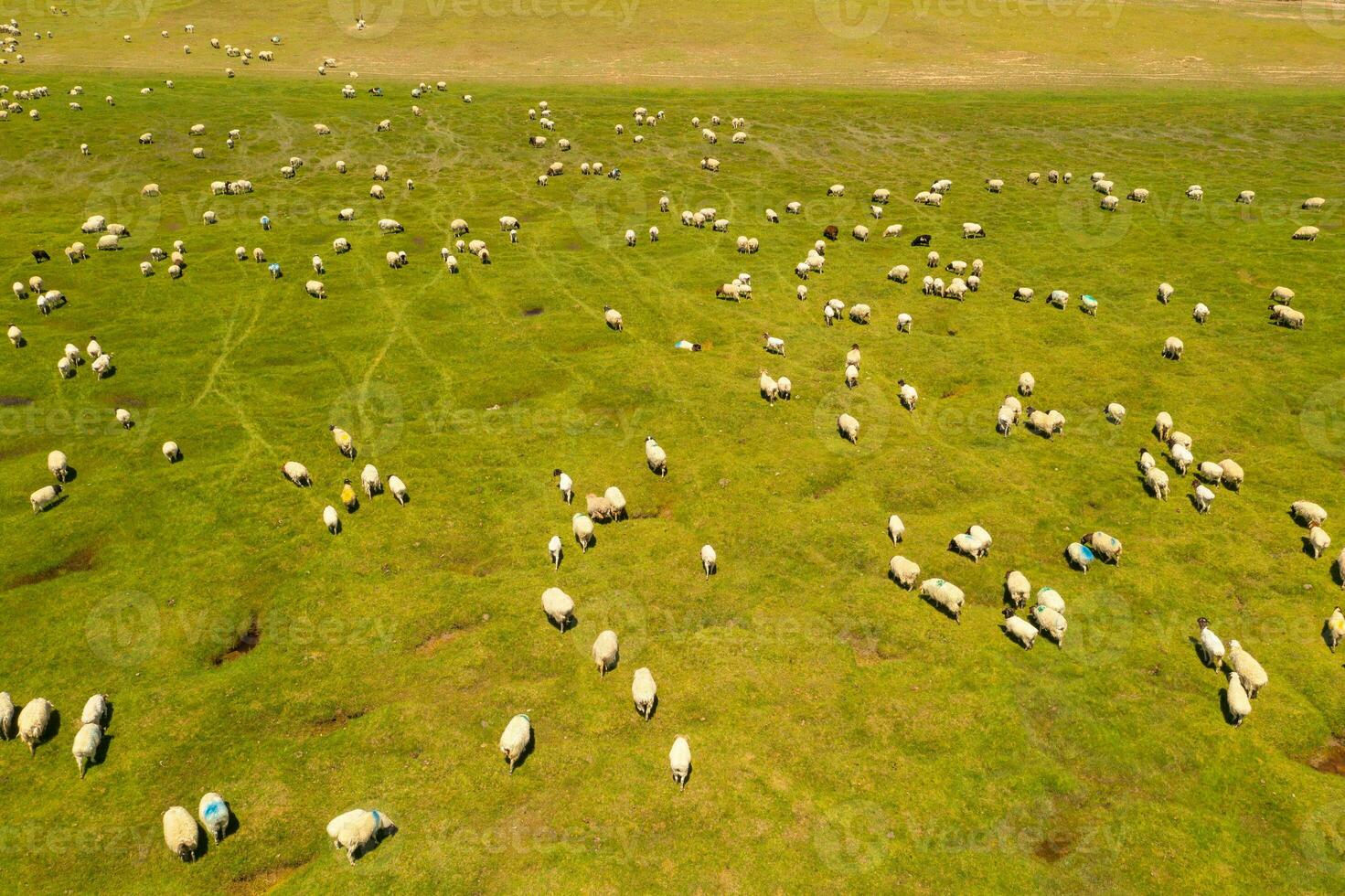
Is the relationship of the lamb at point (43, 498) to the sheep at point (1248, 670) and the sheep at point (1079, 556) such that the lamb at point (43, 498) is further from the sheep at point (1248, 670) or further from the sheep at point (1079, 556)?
the sheep at point (1248, 670)

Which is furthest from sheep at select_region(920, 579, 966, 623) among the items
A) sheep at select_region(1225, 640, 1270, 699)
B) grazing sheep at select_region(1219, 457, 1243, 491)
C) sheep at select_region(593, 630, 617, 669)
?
grazing sheep at select_region(1219, 457, 1243, 491)

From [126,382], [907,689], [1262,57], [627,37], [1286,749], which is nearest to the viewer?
[1286,749]

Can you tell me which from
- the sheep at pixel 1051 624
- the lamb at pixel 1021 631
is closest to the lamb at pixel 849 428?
the lamb at pixel 1021 631

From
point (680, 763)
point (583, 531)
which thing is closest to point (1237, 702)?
point (680, 763)

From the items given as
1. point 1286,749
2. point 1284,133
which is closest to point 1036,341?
point 1286,749

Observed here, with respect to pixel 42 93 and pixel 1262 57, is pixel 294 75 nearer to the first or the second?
pixel 42 93

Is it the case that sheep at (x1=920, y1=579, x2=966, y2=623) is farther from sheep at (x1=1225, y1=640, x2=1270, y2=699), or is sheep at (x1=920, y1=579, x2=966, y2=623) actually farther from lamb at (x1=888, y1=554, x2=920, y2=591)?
sheep at (x1=1225, y1=640, x2=1270, y2=699)
